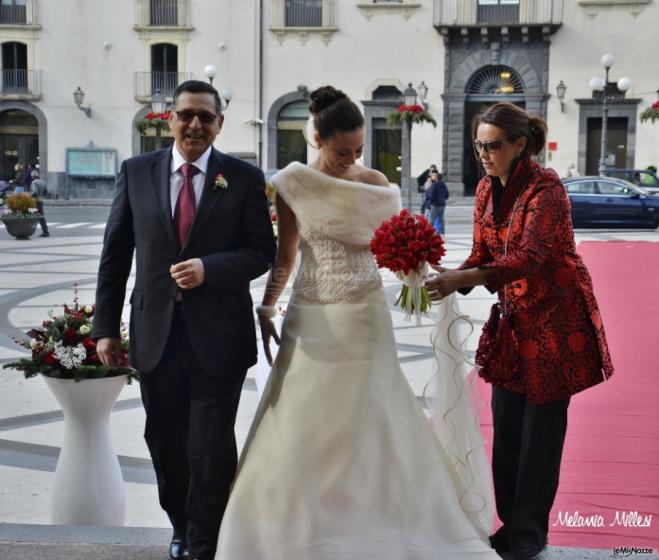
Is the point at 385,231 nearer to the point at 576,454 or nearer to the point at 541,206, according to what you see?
the point at 541,206

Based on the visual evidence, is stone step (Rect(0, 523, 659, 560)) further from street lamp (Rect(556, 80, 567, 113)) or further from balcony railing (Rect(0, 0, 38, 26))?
balcony railing (Rect(0, 0, 38, 26))

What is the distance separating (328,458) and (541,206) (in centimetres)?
115

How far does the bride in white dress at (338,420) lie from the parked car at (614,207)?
64.1ft

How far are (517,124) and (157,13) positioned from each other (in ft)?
112

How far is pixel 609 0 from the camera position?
33.6 m

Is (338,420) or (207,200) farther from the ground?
(207,200)

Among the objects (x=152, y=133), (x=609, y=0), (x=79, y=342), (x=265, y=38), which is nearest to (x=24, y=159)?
(x=152, y=133)

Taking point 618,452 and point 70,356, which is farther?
point 618,452

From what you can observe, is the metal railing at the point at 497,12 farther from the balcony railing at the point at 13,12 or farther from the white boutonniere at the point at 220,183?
the white boutonniere at the point at 220,183

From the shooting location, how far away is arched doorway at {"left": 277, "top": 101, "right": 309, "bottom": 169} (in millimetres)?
35312

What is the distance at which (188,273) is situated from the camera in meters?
3.37

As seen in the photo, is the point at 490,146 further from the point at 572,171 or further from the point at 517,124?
the point at 572,171

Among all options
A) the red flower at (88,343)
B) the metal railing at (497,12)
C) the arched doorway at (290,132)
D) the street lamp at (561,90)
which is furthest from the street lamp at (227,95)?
the red flower at (88,343)
